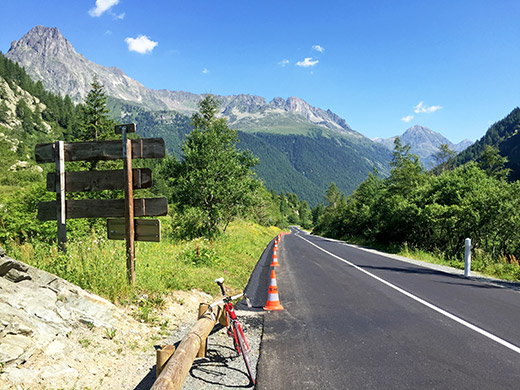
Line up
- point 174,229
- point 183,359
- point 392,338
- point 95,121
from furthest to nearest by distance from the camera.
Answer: point 95,121
point 174,229
point 392,338
point 183,359

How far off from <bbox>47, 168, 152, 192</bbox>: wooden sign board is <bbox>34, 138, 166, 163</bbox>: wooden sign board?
30cm

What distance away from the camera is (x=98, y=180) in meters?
6.55

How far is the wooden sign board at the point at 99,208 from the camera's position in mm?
6520

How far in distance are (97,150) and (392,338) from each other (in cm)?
637

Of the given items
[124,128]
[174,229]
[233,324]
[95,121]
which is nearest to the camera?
[233,324]

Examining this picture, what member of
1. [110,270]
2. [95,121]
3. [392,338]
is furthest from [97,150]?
[95,121]

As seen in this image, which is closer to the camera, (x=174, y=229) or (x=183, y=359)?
(x=183, y=359)

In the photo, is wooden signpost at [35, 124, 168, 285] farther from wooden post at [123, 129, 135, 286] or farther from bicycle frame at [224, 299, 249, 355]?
bicycle frame at [224, 299, 249, 355]

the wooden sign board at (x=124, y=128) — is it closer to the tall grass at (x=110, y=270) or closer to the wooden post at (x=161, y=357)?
the tall grass at (x=110, y=270)

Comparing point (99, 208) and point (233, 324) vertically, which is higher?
point (99, 208)

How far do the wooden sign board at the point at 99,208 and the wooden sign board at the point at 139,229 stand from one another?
0.54 ft

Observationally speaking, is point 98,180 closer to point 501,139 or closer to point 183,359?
point 183,359

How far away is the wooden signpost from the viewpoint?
21.0ft

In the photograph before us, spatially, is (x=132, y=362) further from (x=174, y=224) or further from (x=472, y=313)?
(x=174, y=224)
